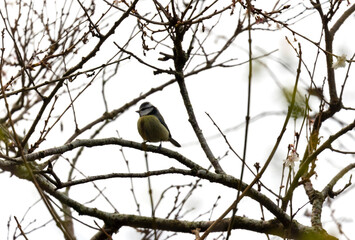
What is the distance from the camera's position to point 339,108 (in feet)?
13.5

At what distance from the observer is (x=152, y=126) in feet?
20.0

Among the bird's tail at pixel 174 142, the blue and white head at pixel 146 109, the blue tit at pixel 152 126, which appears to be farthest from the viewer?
the bird's tail at pixel 174 142

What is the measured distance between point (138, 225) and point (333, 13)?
2336 millimetres

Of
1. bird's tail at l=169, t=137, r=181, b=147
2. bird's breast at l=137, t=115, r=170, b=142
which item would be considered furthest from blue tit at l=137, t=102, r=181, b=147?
bird's tail at l=169, t=137, r=181, b=147

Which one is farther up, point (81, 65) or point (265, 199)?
point (81, 65)

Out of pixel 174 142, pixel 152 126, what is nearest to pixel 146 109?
pixel 152 126

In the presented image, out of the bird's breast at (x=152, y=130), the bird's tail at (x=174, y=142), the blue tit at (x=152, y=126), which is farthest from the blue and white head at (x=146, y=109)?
the bird's tail at (x=174, y=142)

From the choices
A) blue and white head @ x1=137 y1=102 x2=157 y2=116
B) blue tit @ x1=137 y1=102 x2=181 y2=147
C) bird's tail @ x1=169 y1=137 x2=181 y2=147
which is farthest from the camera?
bird's tail @ x1=169 y1=137 x2=181 y2=147

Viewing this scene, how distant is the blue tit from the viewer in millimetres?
6027

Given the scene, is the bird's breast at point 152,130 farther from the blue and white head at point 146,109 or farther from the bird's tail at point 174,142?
the bird's tail at point 174,142

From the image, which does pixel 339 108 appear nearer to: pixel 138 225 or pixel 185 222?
pixel 185 222

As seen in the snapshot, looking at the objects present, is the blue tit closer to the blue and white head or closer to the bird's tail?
the blue and white head

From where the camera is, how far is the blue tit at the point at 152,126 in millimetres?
6027

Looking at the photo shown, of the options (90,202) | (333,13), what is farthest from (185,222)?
(90,202)
